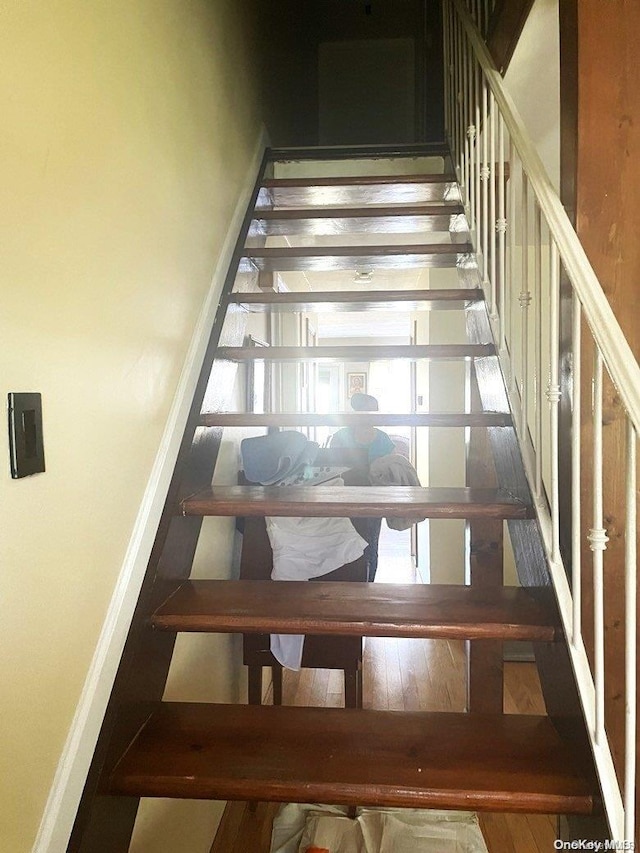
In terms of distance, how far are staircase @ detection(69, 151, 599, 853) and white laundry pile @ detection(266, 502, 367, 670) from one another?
583 mm

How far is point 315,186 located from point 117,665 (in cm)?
221

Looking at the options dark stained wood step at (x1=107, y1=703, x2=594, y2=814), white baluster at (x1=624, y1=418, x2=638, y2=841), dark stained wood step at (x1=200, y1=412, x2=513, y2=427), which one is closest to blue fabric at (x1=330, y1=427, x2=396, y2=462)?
dark stained wood step at (x1=200, y1=412, x2=513, y2=427)

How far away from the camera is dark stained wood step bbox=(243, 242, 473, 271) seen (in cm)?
219

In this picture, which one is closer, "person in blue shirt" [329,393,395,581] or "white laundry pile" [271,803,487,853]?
"white laundry pile" [271,803,487,853]

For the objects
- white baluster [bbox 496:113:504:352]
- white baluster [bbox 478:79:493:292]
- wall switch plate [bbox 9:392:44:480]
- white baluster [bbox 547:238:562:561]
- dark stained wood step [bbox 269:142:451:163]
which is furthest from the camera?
dark stained wood step [bbox 269:142:451:163]

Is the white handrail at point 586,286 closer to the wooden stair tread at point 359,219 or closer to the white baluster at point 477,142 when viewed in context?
the white baluster at point 477,142

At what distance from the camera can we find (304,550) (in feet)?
7.27

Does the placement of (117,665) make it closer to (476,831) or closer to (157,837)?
(157,837)

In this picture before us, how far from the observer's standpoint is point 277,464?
7.09 feet

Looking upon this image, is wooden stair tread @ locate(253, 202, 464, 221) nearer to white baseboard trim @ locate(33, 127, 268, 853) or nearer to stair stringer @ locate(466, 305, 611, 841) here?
stair stringer @ locate(466, 305, 611, 841)

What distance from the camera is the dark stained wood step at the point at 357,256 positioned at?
7.19 feet

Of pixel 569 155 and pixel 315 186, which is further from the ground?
pixel 315 186

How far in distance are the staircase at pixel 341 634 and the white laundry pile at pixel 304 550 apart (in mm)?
583

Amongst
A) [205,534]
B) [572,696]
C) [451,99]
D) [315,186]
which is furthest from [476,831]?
[451,99]
